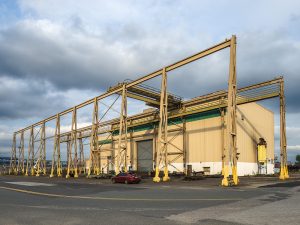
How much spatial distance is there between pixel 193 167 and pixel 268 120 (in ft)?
48.7

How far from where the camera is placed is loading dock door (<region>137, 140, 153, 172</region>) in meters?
60.5

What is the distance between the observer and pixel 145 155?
6175cm

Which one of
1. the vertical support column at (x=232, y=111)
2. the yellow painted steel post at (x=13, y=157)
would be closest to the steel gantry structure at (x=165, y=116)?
the vertical support column at (x=232, y=111)

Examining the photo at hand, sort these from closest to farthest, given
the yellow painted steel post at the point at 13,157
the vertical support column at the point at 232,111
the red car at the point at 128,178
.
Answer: the vertical support column at the point at 232,111 < the red car at the point at 128,178 < the yellow painted steel post at the point at 13,157

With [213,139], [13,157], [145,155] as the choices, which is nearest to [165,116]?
→ [213,139]

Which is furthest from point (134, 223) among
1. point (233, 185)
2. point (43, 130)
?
point (43, 130)

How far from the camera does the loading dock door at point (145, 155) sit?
6047cm

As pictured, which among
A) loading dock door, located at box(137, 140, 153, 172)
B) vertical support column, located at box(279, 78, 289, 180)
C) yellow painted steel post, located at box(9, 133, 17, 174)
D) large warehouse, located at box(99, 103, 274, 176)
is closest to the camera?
vertical support column, located at box(279, 78, 289, 180)

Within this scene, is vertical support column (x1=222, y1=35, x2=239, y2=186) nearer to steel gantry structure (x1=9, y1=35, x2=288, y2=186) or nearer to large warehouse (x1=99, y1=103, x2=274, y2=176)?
steel gantry structure (x1=9, y1=35, x2=288, y2=186)

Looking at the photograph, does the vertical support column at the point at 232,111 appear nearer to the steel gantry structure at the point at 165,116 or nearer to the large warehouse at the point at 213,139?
the steel gantry structure at the point at 165,116

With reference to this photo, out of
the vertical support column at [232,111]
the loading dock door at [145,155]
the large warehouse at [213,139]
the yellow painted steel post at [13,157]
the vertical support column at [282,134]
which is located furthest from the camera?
the yellow painted steel post at [13,157]

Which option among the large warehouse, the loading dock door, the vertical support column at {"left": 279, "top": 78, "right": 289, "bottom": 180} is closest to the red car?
the large warehouse

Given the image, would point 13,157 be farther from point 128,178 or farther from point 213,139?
point 128,178

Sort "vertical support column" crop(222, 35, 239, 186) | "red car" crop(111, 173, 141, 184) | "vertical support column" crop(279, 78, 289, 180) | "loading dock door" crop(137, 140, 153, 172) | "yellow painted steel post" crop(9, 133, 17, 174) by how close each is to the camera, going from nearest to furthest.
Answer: "vertical support column" crop(222, 35, 239, 186), "red car" crop(111, 173, 141, 184), "vertical support column" crop(279, 78, 289, 180), "loading dock door" crop(137, 140, 153, 172), "yellow painted steel post" crop(9, 133, 17, 174)
